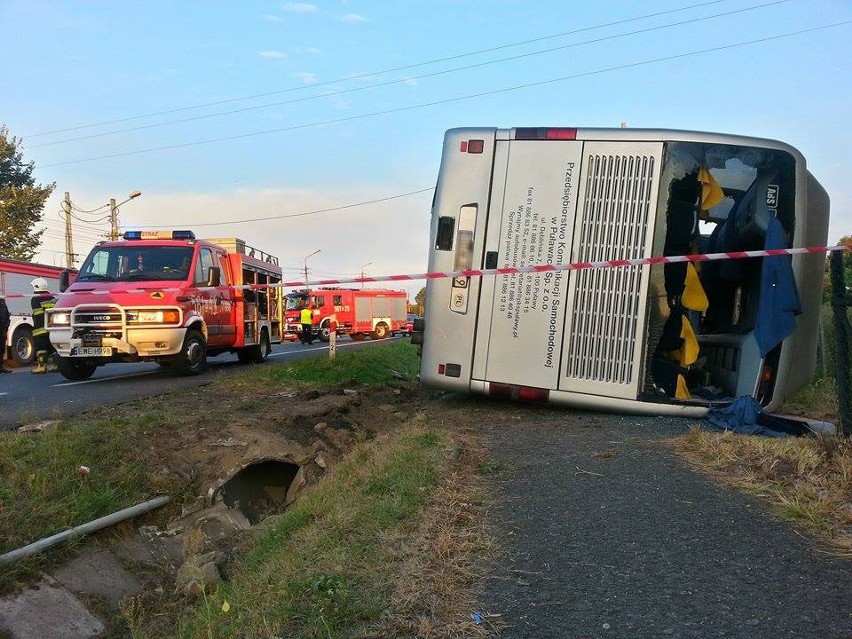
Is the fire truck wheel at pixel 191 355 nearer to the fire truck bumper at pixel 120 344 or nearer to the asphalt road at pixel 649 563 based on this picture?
the fire truck bumper at pixel 120 344

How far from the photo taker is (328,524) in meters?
3.95

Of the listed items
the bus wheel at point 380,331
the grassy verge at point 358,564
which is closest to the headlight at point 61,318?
the grassy verge at point 358,564

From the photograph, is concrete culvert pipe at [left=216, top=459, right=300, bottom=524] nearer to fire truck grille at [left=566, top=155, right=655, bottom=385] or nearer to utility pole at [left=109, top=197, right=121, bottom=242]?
fire truck grille at [left=566, top=155, right=655, bottom=385]

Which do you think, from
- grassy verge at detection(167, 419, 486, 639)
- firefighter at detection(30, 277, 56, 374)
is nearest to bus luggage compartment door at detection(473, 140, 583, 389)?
grassy verge at detection(167, 419, 486, 639)

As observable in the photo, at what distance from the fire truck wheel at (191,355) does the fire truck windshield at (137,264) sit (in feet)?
3.45

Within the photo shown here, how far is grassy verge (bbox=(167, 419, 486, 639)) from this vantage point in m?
2.62

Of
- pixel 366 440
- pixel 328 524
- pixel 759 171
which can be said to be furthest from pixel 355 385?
pixel 328 524

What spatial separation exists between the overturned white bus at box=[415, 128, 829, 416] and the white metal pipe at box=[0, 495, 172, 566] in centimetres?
298

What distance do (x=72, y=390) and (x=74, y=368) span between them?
5.70ft

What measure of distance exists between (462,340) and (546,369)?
884 millimetres

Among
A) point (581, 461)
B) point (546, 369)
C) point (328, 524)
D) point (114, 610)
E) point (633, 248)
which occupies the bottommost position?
point (114, 610)

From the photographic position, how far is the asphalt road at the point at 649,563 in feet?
8.30

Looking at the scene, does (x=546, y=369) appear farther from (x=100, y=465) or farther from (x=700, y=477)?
(x=100, y=465)

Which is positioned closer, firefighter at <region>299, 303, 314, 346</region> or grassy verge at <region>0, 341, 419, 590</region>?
grassy verge at <region>0, 341, 419, 590</region>
